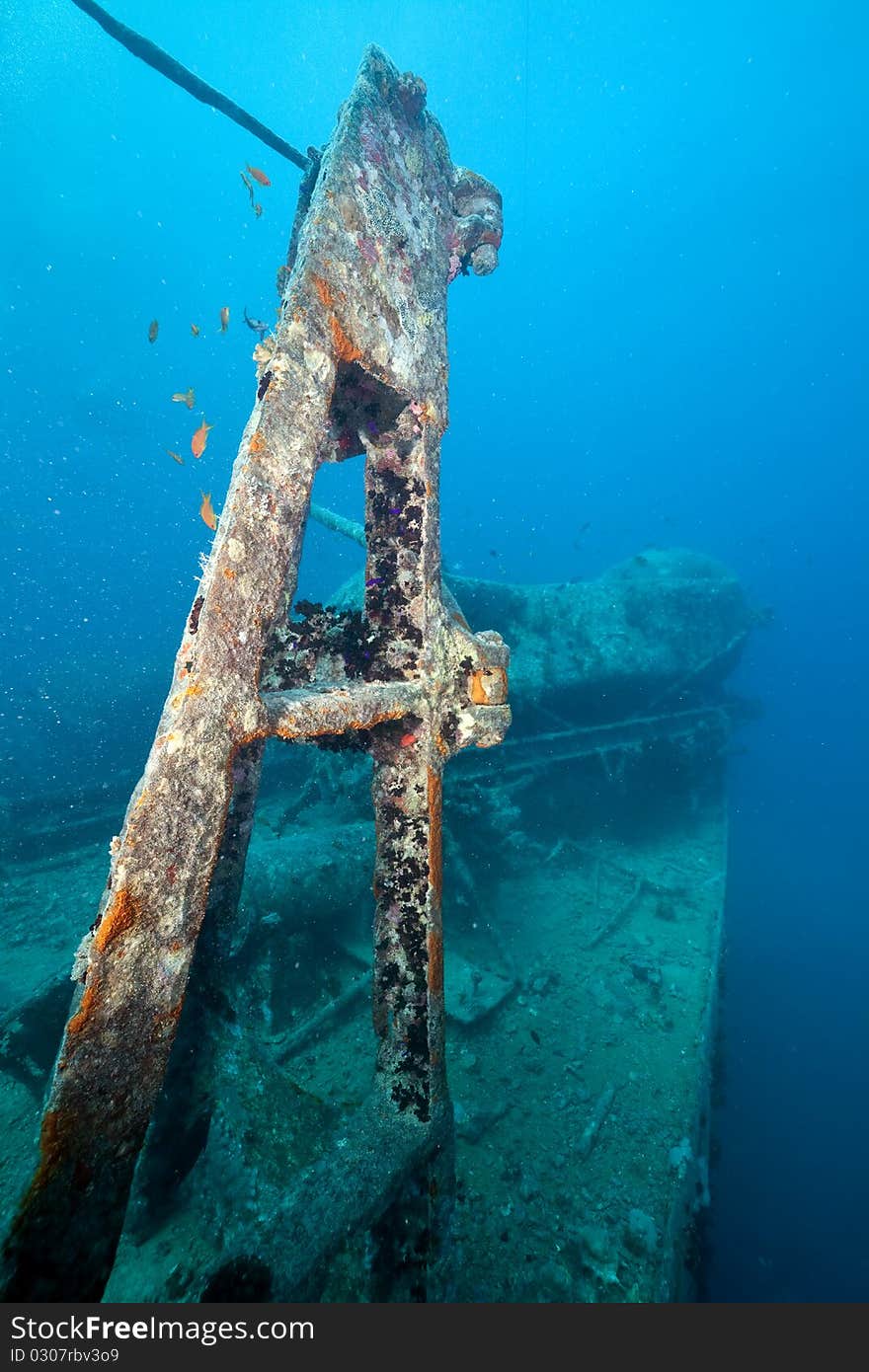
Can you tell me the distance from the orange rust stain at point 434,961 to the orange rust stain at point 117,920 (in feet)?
4.46

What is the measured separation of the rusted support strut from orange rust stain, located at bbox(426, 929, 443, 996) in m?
0.02

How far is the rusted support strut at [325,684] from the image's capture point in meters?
1.34

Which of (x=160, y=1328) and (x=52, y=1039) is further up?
(x=160, y=1328)

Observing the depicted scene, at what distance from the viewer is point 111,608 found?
71.5 meters

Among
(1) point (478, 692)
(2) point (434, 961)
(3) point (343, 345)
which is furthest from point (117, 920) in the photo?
(3) point (343, 345)

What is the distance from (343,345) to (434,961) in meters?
2.56

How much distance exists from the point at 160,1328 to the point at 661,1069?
4524 millimetres

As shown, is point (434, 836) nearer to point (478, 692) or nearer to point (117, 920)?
point (478, 692)

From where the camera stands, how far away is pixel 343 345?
212 cm

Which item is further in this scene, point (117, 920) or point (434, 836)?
point (434, 836)

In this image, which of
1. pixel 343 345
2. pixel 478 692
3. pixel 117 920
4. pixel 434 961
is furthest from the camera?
pixel 478 692

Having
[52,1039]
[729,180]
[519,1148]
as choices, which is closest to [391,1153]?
[519,1148]

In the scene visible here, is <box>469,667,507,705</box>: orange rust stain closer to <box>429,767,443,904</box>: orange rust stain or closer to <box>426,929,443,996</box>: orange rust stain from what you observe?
<box>429,767,443,904</box>: orange rust stain

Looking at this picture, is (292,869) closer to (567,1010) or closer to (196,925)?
(567,1010)
